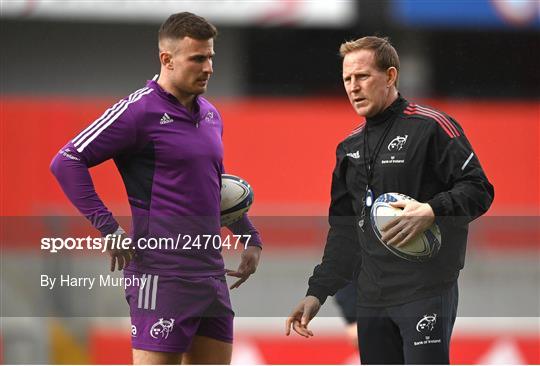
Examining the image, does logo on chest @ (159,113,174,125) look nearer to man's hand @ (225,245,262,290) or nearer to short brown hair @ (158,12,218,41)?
short brown hair @ (158,12,218,41)

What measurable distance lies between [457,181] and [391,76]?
34cm

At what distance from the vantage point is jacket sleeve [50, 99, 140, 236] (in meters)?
2.54

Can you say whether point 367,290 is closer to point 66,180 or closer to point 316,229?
point 66,180

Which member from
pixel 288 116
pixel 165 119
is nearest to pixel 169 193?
pixel 165 119

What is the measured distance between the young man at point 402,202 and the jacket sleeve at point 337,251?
1.0 inches

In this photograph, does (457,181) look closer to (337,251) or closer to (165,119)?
(337,251)

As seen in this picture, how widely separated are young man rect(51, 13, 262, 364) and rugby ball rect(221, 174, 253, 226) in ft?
0.31

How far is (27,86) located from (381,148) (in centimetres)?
487

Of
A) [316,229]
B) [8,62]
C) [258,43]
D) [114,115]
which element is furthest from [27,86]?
[114,115]

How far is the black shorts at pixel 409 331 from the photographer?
2.46 metres

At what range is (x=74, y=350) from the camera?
497cm

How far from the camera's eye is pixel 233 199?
277 centimetres

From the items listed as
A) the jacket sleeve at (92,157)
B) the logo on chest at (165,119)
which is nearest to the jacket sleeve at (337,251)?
the logo on chest at (165,119)

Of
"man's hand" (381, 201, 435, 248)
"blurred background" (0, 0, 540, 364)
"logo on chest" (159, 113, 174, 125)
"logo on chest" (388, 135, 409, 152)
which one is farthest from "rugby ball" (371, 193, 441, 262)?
"blurred background" (0, 0, 540, 364)
